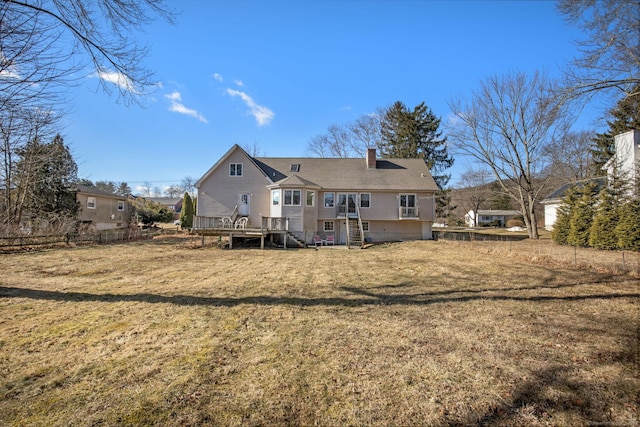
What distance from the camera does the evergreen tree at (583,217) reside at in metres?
16.9

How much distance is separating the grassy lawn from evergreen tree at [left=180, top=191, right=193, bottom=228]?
26007 millimetres

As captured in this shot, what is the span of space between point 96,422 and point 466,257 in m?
13.3

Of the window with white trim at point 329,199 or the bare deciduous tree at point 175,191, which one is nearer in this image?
the window with white trim at point 329,199

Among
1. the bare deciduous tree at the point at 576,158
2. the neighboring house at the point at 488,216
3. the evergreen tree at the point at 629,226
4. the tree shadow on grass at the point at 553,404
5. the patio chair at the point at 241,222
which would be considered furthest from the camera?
the neighboring house at the point at 488,216

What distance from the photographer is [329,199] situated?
22.8 meters

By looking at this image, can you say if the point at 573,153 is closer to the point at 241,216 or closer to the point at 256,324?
the point at 241,216

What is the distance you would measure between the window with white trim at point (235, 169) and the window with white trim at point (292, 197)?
4.16m

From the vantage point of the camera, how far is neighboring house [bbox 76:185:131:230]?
2686 centimetres

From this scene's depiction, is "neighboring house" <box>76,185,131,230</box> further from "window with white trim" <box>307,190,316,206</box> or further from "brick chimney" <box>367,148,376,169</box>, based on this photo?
"brick chimney" <box>367,148,376,169</box>

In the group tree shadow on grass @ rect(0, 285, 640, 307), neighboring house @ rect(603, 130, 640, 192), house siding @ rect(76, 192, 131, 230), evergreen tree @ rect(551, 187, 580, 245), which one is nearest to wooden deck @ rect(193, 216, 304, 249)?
tree shadow on grass @ rect(0, 285, 640, 307)

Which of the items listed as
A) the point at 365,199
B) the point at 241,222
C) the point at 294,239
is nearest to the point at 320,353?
the point at 294,239

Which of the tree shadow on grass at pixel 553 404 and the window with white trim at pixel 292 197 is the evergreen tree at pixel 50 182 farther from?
the tree shadow on grass at pixel 553 404

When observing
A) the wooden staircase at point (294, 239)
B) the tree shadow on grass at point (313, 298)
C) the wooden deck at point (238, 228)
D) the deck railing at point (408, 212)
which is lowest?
the tree shadow on grass at point (313, 298)

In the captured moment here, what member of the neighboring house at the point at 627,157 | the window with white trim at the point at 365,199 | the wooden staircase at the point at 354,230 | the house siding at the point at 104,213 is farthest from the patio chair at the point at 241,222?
the neighboring house at the point at 627,157
